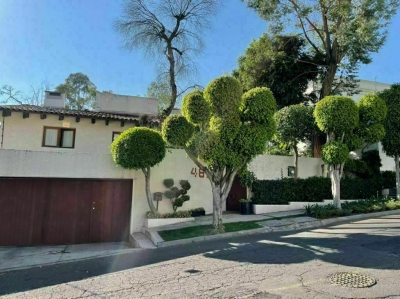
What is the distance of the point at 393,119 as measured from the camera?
44.9 feet

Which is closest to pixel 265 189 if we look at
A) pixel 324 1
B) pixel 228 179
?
pixel 228 179

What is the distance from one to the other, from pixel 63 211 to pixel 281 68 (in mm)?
15136

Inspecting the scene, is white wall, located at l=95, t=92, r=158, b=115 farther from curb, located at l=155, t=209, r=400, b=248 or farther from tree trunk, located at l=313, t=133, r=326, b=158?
curb, located at l=155, t=209, r=400, b=248

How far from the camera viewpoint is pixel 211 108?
9094 mm

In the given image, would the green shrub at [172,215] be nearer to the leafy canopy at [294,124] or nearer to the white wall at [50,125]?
the white wall at [50,125]

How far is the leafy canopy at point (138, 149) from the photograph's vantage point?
31.4 ft

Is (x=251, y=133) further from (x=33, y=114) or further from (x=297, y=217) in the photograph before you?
(x=33, y=114)

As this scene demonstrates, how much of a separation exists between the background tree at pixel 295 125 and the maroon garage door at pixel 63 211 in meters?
8.20

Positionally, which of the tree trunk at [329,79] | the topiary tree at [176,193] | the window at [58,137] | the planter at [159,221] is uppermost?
the tree trunk at [329,79]

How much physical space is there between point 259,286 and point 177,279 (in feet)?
5.20

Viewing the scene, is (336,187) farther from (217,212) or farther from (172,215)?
(172,215)

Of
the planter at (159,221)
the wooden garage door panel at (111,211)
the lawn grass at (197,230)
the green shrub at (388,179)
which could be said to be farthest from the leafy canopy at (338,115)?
the wooden garage door panel at (111,211)

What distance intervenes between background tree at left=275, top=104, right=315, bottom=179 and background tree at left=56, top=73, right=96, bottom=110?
25660 millimetres

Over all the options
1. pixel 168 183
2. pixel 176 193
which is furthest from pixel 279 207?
pixel 168 183
